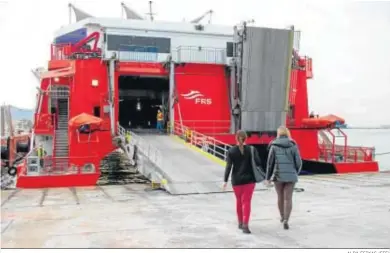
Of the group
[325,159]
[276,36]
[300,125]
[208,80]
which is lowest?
[325,159]

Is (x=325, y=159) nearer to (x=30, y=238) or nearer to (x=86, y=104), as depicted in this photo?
(x=86, y=104)

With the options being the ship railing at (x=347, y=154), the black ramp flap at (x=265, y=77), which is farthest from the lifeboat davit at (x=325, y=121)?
the black ramp flap at (x=265, y=77)

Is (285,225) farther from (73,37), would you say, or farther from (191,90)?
(73,37)

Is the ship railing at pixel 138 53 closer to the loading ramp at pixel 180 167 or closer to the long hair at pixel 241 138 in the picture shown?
the loading ramp at pixel 180 167

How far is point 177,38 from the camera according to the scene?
864 inches

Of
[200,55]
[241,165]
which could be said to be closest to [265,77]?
[200,55]

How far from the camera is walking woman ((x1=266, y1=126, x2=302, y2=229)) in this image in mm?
7148

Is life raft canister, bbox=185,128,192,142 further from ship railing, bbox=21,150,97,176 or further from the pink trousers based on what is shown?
the pink trousers

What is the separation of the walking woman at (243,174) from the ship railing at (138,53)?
43.5 ft

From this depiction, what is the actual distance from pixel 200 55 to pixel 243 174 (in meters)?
14.7

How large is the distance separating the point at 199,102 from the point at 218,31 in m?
5.05

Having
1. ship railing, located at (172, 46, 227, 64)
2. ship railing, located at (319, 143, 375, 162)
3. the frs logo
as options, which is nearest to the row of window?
ship railing, located at (172, 46, 227, 64)

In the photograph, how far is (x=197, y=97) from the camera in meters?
19.5

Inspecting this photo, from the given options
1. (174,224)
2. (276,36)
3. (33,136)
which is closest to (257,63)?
(276,36)
